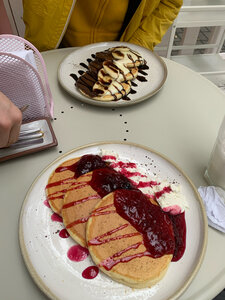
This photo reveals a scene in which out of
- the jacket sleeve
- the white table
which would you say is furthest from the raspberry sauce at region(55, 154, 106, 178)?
the jacket sleeve

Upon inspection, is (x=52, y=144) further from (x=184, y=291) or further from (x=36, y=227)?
(x=184, y=291)

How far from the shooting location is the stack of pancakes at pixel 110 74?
3.65 feet

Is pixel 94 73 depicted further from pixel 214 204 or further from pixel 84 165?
pixel 214 204

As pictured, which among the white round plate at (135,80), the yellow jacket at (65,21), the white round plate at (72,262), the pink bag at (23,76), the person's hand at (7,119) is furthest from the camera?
the yellow jacket at (65,21)

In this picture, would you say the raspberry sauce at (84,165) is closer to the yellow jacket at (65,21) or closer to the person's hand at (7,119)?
the person's hand at (7,119)

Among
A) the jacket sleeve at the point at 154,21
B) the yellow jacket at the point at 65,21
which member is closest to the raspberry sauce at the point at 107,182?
the yellow jacket at the point at 65,21

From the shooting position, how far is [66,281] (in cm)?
60

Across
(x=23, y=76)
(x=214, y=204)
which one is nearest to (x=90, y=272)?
(x=214, y=204)

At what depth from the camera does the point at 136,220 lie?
0.68 m

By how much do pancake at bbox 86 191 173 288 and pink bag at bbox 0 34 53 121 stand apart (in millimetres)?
491

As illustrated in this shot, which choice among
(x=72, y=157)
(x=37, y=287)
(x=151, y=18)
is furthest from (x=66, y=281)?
(x=151, y=18)

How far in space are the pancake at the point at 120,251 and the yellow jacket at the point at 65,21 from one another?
98 centimetres

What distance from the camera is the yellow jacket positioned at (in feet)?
3.92

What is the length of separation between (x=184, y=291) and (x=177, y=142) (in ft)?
1.74
